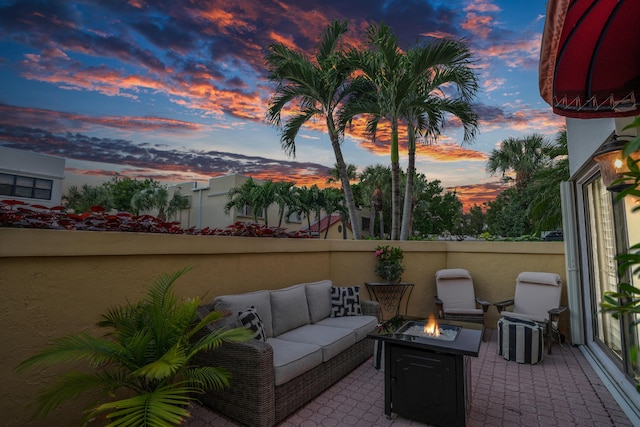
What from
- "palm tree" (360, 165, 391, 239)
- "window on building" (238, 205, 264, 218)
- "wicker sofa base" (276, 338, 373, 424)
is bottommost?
"wicker sofa base" (276, 338, 373, 424)

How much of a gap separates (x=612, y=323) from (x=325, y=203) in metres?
17.1

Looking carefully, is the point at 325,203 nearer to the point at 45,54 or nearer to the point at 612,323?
the point at 45,54

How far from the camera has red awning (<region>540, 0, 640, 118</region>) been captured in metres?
1.58

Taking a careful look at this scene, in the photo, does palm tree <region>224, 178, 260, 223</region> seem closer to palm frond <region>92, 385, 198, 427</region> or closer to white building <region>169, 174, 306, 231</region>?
white building <region>169, 174, 306, 231</region>

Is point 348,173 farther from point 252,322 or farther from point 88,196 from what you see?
point 252,322

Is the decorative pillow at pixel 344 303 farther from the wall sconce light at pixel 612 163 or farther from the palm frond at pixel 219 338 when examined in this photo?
the wall sconce light at pixel 612 163

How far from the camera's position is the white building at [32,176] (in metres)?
11.3

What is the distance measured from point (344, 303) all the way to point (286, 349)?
154 cm

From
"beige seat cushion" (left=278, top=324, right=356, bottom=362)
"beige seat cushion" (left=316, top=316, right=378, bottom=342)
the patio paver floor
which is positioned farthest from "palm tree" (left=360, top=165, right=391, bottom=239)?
"beige seat cushion" (left=278, top=324, right=356, bottom=362)

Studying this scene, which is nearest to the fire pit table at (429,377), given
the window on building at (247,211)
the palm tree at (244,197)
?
the palm tree at (244,197)

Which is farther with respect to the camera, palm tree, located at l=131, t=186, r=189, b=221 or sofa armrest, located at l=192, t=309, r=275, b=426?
palm tree, located at l=131, t=186, r=189, b=221

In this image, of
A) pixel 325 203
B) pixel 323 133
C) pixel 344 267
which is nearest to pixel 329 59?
pixel 323 133

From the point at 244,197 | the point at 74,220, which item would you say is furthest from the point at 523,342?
the point at 244,197

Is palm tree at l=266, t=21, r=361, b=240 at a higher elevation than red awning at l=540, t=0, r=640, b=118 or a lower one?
higher
